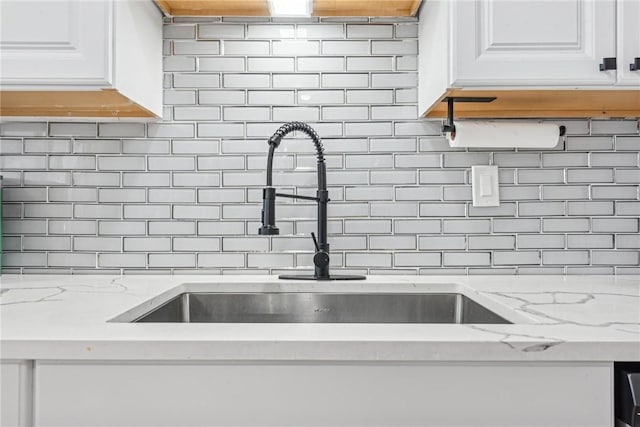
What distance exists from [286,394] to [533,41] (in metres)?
1.01

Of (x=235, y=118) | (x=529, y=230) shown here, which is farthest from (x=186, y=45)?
→ (x=529, y=230)

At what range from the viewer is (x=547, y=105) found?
148cm

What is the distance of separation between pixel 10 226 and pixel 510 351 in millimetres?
1498

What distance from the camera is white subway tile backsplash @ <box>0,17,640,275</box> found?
158 cm

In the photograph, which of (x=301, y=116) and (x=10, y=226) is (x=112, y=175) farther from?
(x=301, y=116)

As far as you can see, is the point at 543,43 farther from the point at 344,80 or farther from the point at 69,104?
the point at 69,104

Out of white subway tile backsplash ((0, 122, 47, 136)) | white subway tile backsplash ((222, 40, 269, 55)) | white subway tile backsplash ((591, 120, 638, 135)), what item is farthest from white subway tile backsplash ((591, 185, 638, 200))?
white subway tile backsplash ((0, 122, 47, 136))

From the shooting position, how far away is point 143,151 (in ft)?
5.19

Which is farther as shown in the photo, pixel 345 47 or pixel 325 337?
pixel 345 47

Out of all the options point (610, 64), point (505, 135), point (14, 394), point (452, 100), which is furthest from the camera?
point (505, 135)

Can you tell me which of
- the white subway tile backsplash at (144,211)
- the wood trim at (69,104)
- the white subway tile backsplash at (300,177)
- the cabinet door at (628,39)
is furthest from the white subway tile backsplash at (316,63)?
the cabinet door at (628,39)

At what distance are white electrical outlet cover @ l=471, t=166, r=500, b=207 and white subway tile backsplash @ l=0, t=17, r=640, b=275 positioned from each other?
1.1 inches

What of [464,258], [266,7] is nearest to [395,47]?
[266,7]

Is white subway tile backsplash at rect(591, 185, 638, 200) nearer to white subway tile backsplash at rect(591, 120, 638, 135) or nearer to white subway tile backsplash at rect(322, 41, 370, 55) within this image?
white subway tile backsplash at rect(591, 120, 638, 135)
